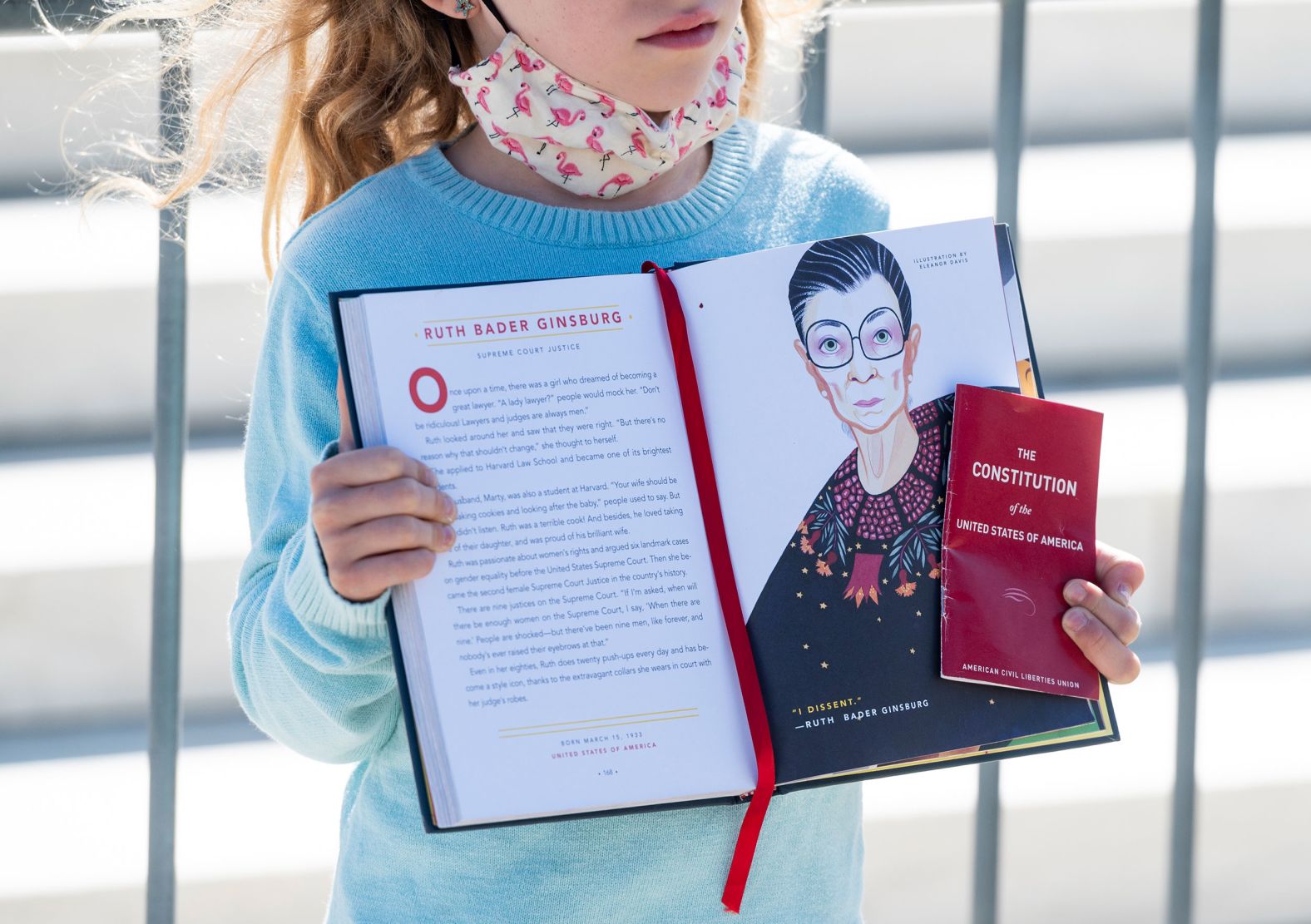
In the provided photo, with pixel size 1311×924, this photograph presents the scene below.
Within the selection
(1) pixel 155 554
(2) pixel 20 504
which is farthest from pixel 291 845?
(1) pixel 155 554

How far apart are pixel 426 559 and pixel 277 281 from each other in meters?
0.34

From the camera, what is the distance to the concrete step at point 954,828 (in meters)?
1.75

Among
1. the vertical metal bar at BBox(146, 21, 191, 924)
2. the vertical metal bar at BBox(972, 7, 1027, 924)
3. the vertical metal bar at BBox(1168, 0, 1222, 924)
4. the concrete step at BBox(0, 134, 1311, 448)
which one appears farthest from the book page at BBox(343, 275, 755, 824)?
the concrete step at BBox(0, 134, 1311, 448)

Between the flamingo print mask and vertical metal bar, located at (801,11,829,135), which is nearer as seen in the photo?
the flamingo print mask

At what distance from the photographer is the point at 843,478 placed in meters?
0.85

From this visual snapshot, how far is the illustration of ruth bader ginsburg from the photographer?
83 cm

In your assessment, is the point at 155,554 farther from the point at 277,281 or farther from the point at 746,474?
the point at 746,474

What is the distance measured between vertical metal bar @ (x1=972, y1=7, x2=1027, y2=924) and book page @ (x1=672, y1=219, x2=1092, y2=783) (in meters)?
0.41

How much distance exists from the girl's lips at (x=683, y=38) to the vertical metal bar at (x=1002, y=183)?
1.32 feet

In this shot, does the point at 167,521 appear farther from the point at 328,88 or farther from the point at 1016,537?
the point at 1016,537

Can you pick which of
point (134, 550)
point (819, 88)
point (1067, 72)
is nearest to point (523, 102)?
point (819, 88)

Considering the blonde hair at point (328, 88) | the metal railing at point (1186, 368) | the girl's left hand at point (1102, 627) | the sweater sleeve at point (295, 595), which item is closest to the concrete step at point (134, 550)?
the blonde hair at point (328, 88)

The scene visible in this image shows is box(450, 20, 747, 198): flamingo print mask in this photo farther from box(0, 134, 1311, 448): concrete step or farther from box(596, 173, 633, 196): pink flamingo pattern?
box(0, 134, 1311, 448): concrete step

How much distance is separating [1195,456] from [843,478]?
68cm
